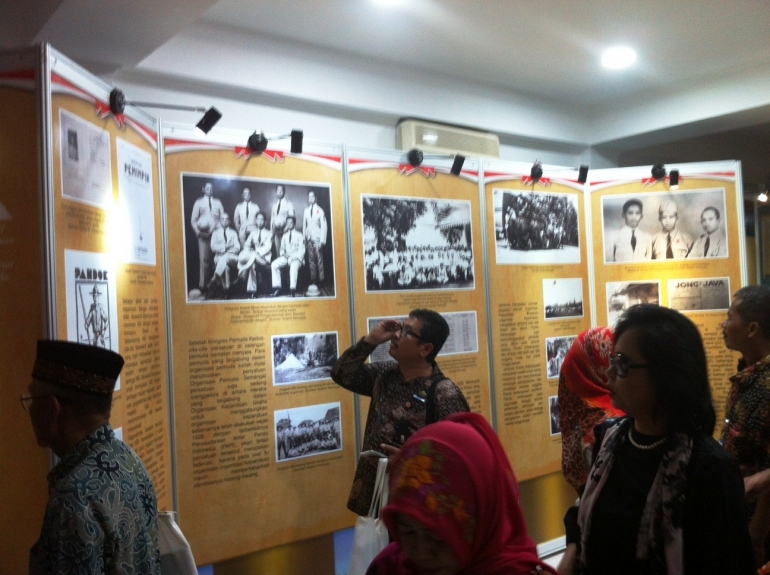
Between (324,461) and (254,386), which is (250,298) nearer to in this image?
(254,386)

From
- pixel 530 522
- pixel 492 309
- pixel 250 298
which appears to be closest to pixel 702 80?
pixel 492 309

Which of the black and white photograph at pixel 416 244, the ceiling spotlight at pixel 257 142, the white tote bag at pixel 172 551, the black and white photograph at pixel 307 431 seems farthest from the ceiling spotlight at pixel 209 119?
the white tote bag at pixel 172 551

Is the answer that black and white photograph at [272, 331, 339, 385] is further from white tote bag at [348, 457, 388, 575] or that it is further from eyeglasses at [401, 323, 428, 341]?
white tote bag at [348, 457, 388, 575]

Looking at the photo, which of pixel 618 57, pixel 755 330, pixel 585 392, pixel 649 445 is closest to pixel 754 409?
pixel 755 330

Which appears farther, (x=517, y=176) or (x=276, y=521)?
(x=517, y=176)

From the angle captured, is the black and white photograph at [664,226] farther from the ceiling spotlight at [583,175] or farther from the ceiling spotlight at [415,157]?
the ceiling spotlight at [415,157]

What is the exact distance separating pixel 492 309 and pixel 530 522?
1656 millimetres

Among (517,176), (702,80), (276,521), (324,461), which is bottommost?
(276,521)

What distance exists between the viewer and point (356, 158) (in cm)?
382

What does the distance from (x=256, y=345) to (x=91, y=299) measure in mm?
1157

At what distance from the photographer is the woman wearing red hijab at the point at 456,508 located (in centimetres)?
124

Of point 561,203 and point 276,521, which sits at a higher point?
point 561,203

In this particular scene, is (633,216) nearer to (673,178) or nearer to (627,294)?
(673,178)

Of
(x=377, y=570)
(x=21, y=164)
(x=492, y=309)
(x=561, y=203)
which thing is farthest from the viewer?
(x=561, y=203)
